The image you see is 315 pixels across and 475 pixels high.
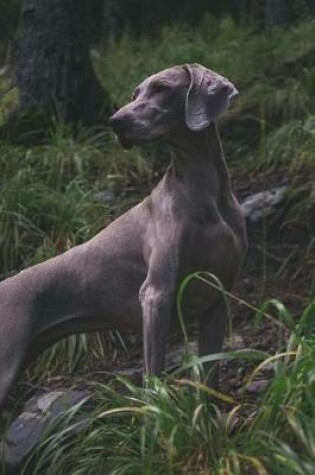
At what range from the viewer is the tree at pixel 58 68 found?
949 cm

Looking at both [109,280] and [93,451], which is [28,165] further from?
[93,451]

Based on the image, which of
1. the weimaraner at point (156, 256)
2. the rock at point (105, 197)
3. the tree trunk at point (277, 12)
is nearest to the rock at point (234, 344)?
the weimaraner at point (156, 256)

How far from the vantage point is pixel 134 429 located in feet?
16.7

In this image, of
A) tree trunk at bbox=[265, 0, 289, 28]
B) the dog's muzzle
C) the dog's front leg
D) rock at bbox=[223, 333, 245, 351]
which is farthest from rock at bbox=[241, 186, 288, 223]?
tree trunk at bbox=[265, 0, 289, 28]

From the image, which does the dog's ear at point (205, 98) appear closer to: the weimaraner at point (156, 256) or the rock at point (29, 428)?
the weimaraner at point (156, 256)

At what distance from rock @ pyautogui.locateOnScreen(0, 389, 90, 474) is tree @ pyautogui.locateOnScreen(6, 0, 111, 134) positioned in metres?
3.92

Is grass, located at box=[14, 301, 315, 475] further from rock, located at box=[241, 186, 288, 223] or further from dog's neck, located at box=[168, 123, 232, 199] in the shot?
rock, located at box=[241, 186, 288, 223]

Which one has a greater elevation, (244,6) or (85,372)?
(85,372)

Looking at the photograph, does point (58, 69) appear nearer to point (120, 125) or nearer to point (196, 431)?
point (120, 125)

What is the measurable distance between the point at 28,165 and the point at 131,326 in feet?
10.8

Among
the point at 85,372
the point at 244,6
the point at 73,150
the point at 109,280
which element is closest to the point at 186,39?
the point at 244,6

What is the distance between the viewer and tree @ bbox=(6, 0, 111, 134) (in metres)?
9.49

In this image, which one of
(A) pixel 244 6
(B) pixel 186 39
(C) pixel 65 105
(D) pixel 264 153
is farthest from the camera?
(A) pixel 244 6

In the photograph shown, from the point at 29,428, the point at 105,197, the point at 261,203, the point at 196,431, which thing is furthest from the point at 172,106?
the point at 105,197
